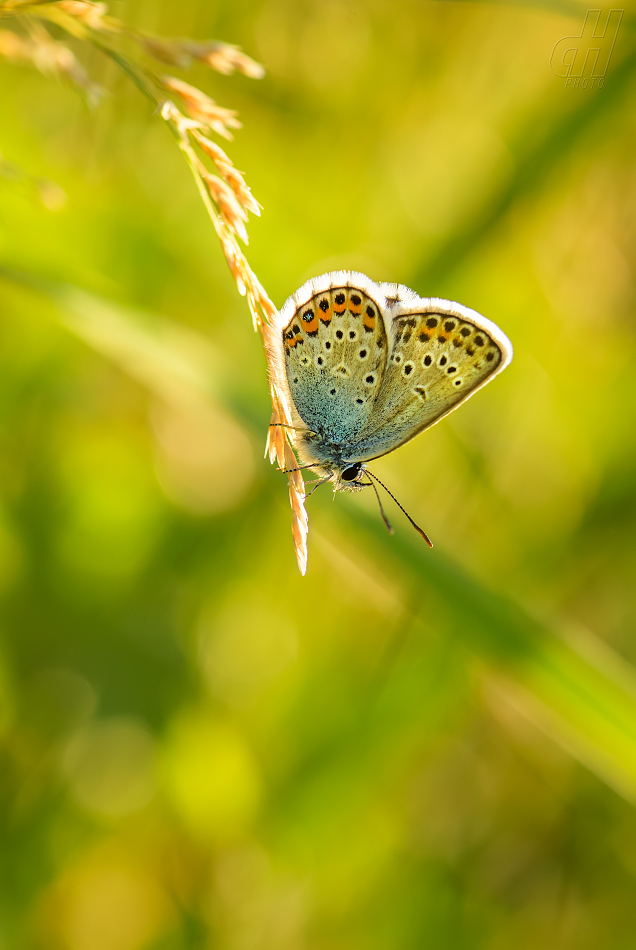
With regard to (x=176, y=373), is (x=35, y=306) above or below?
below

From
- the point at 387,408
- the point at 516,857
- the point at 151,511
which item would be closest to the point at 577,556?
the point at 516,857

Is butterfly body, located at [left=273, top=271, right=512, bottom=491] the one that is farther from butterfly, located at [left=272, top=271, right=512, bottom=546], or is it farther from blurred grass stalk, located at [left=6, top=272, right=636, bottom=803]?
blurred grass stalk, located at [left=6, top=272, right=636, bottom=803]

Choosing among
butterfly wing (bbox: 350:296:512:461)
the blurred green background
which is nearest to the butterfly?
butterfly wing (bbox: 350:296:512:461)

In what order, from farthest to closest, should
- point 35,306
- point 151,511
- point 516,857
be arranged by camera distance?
point 516,857
point 151,511
point 35,306

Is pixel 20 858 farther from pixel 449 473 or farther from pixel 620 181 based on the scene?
pixel 620 181

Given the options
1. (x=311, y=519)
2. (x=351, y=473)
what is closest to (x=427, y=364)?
(x=351, y=473)

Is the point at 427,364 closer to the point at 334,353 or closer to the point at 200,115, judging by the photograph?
the point at 334,353

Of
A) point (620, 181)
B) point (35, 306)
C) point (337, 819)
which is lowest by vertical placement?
point (337, 819)
